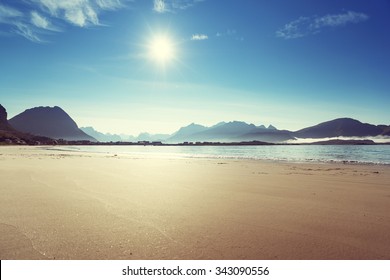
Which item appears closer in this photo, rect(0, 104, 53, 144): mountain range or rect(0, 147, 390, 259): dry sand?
rect(0, 147, 390, 259): dry sand

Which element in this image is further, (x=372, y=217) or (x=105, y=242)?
(x=372, y=217)

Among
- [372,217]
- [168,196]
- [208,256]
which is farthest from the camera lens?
[168,196]

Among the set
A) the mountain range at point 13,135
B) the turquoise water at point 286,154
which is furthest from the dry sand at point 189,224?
the mountain range at point 13,135

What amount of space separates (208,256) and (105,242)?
164 cm

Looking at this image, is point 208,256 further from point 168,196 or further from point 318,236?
point 168,196

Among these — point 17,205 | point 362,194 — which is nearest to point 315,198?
point 362,194

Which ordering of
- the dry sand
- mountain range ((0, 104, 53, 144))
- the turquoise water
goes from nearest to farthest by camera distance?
the dry sand → the turquoise water → mountain range ((0, 104, 53, 144))

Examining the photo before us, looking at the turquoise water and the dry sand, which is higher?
the dry sand

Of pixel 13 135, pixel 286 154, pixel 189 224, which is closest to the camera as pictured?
pixel 189 224

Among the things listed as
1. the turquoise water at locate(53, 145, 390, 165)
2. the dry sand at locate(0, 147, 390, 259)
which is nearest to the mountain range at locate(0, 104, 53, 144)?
the turquoise water at locate(53, 145, 390, 165)

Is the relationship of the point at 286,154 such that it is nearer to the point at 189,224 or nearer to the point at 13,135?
the point at 189,224

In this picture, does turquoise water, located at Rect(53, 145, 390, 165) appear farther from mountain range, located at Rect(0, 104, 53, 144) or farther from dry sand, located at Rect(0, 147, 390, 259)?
mountain range, located at Rect(0, 104, 53, 144)

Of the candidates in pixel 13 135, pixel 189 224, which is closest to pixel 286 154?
pixel 189 224

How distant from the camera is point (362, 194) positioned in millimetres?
9273
